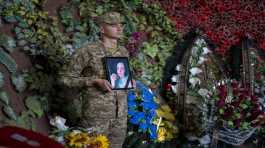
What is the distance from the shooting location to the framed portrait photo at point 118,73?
4387 millimetres

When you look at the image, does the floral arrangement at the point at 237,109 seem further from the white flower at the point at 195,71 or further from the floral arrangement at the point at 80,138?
the floral arrangement at the point at 80,138

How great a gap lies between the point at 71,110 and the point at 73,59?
1102 millimetres

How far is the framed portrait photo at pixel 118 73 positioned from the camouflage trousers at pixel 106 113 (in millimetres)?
A: 96

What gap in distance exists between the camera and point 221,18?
7.74 m

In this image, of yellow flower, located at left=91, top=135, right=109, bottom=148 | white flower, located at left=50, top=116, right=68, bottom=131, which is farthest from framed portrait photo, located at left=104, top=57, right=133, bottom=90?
white flower, located at left=50, top=116, right=68, bottom=131

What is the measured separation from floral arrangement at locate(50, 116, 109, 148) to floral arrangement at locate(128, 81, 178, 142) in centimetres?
102

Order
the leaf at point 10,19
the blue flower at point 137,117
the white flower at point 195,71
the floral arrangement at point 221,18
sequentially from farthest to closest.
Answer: the floral arrangement at point 221,18 → the white flower at point 195,71 → the blue flower at point 137,117 → the leaf at point 10,19

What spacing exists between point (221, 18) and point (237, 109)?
2.12 m

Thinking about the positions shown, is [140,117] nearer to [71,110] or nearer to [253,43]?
[71,110]

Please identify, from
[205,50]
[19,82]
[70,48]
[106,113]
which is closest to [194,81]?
[205,50]

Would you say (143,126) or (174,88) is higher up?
(174,88)

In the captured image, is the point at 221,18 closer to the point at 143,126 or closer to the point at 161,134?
the point at 161,134

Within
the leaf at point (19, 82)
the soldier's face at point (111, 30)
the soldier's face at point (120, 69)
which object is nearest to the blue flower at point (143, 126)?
the leaf at point (19, 82)

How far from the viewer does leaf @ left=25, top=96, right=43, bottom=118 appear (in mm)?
5242
